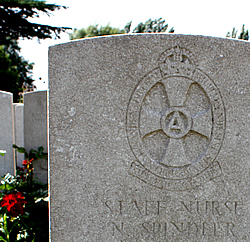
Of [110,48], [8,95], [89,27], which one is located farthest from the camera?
[89,27]

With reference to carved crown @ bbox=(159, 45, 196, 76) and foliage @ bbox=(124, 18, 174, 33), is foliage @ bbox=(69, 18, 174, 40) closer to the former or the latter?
foliage @ bbox=(124, 18, 174, 33)

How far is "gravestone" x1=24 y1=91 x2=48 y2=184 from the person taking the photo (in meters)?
4.14

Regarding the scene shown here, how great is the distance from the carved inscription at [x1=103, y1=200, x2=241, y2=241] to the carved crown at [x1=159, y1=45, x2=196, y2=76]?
0.86 meters

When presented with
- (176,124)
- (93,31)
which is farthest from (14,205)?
(93,31)

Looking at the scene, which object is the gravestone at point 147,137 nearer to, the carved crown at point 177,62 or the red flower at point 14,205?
the carved crown at point 177,62

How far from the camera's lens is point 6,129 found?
4047 millimetres

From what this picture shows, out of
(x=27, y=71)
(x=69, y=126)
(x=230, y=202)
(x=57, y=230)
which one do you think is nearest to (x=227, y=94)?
(x=230, y=202)

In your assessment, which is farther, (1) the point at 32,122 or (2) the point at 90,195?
(1) the point at 32,122

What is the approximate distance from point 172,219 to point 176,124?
64 cm

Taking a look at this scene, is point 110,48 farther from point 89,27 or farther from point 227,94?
point 89,27

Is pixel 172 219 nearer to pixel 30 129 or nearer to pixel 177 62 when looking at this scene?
pixel 177 62

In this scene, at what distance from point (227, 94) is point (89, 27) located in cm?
2846

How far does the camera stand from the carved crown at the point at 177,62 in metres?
1.80

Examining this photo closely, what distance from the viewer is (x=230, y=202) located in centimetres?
188
